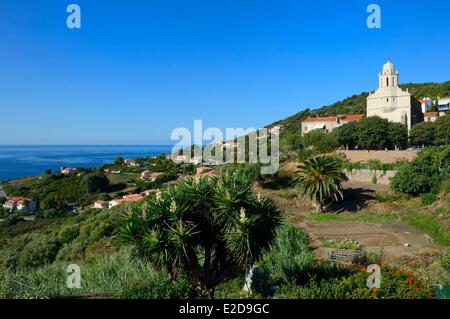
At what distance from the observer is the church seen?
39.5 m

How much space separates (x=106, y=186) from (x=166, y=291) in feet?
200

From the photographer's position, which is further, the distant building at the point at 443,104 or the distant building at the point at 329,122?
the distant building at the point at 443,104

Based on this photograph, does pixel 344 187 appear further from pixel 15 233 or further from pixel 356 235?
pixel 15 233

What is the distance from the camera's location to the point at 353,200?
22.5 m

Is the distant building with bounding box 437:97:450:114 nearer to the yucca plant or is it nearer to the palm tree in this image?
the palm tree

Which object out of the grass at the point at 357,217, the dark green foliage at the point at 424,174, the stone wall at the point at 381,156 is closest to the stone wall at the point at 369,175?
the stone wall at the point at 381,156

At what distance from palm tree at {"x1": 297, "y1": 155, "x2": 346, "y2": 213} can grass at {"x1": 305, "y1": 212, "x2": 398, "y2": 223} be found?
139 cm

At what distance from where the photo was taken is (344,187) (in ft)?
81.1

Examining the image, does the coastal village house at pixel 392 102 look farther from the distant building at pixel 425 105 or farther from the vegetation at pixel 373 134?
the distant building at pixel 425 105

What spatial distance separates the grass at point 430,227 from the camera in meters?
14.2

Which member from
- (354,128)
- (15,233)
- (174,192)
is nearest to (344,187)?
(354,128)

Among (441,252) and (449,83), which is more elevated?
(449,83)

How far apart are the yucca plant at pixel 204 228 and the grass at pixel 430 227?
1120 centimetres

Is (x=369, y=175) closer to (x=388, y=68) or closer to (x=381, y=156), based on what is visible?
(x=381, y=156)
